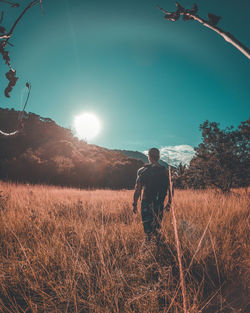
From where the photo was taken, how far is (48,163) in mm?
19094

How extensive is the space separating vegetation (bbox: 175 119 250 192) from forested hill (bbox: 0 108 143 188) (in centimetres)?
1509

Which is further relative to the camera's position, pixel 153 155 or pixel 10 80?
pixel 153 155

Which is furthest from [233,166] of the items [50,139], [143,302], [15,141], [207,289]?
[50,139]

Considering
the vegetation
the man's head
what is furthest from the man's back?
the vegetation

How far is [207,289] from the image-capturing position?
63.2 inches

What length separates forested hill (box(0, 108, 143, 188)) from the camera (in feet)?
55.8

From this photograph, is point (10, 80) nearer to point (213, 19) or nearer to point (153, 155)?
point (213, 19)

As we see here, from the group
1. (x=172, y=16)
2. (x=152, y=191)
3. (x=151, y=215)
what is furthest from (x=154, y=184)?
(x=172, y=16)

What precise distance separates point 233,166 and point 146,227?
7.24 meters

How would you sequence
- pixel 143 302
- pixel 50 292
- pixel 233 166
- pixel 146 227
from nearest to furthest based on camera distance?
pixel 143 302 < pixel 50 292 < pixel 146 227 < pixel 233 166

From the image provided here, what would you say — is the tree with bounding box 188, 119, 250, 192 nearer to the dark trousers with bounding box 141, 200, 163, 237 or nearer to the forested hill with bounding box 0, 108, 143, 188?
the dark trousers with bounding box 141, 200, 163, 237

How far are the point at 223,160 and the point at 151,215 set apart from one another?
277 inches

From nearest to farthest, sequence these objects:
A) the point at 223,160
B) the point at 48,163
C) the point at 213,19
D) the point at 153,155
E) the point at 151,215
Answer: the point at 213,19 < the point at 151,215 < the point at 153,155 < the point at 223,160 < the point at 48,163

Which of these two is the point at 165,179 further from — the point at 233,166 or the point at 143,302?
the point at 233,166
